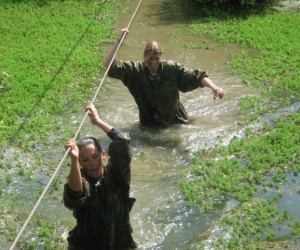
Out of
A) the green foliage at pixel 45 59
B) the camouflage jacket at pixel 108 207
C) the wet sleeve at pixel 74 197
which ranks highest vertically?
the wet sleeve at pixel 74 197

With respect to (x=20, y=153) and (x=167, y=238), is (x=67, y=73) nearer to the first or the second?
(x=20, y=153)

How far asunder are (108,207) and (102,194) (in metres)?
0.14

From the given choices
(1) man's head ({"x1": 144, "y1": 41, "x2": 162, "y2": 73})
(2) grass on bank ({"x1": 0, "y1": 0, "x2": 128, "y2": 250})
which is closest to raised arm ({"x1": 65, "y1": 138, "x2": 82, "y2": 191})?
(2) grass on bank ({"x1": 0, "y1": 0, "x2": 128, "y2": 250})

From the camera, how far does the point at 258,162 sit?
7531 mm

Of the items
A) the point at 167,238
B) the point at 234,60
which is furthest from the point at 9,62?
the point at 167,238

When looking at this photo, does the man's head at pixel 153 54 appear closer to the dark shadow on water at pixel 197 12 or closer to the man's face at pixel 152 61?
the man's face at pixel 152 61

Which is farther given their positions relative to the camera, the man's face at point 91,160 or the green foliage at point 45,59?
the green foliage at point 45,59

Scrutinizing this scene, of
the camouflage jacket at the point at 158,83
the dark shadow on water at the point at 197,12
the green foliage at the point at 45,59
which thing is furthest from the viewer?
the dark shadow on water at the point at 197,12

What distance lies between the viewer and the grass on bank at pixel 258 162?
242 inches

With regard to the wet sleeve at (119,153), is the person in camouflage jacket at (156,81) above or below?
below

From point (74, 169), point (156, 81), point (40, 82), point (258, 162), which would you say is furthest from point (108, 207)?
point (40, 82)

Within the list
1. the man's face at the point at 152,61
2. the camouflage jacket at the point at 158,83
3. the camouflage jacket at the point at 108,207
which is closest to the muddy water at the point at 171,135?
the camouflage jacket at the point at 158,83

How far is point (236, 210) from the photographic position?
21.5 feet

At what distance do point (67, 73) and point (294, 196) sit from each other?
5383 millimetres
